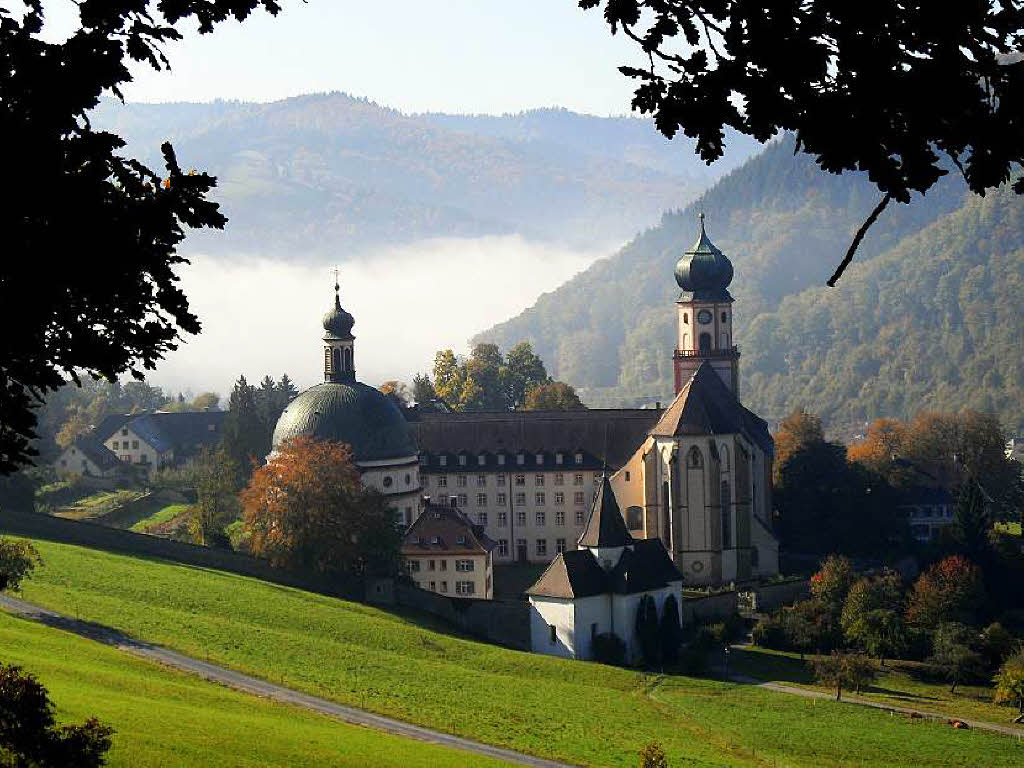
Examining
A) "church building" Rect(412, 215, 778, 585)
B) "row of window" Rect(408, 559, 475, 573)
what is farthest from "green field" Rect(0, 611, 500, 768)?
"church building" Rect(412, 215, 778, 585)

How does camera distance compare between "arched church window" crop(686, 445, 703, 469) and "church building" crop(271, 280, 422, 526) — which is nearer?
"arched church window" crop(686, 445, 703, 469)

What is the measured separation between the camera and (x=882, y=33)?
30.0ft

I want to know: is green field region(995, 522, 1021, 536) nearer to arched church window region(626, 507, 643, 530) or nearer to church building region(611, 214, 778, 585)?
church building region(611, 214, 778, 585)

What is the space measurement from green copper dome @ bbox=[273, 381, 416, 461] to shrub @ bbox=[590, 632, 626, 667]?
1987cm

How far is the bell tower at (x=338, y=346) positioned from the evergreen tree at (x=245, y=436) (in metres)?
14.4

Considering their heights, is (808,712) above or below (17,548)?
below

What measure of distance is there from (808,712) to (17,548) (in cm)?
3067

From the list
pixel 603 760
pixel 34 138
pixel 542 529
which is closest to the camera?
pixel 34 138

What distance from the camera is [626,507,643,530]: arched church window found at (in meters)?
99.2

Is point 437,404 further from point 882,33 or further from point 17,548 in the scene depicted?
point 882,33

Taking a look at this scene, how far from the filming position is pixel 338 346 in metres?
102

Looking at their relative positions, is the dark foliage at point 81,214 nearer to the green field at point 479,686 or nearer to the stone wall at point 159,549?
the green field at point 479,686

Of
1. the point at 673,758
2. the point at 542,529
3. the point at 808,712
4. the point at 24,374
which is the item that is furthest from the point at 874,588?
the point at 24,374

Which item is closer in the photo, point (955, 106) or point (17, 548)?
point (955, 106)
